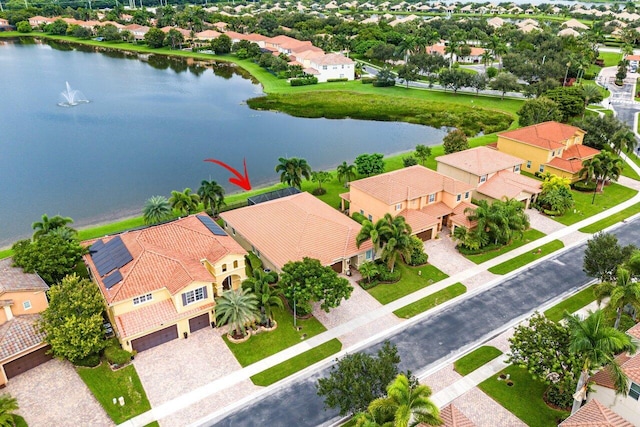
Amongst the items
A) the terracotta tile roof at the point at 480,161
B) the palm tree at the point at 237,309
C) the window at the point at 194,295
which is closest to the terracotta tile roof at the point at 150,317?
the window at the point at 194,295

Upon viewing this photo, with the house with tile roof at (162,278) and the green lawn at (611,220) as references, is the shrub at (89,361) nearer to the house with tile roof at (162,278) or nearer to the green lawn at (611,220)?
the house with tile roof at (162,278)

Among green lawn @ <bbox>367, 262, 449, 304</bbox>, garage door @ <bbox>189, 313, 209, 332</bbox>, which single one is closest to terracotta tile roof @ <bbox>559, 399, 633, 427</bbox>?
green lawn @ <bbox>367, 262, 449, 304</bbox>

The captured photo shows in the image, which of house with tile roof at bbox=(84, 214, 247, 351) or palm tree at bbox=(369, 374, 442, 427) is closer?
palm tree at bbox=(369, 374, 442, 427)

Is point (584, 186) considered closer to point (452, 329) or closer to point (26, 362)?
point (452, 329)

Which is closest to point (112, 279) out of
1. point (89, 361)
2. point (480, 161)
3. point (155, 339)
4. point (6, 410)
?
point (155, 339)

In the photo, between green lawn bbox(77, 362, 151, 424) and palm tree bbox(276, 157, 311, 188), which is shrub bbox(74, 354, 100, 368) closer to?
green lawn bbox(77, 362, 151, 424)

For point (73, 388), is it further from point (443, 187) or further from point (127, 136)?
point (127, 136)
